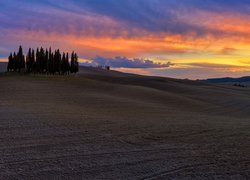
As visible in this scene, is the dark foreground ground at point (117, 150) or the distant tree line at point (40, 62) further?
the distant tree line at point (40, 62)

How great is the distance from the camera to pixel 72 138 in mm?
12898

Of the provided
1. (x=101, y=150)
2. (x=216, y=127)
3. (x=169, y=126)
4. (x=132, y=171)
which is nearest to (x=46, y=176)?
(x=132, y=171)

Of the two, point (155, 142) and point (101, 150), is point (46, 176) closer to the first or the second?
point (101, 150)

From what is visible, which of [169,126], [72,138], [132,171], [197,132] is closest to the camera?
[132,171]

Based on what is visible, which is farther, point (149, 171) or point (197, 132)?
point (197, 132)

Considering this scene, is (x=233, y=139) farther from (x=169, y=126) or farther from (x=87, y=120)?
(x=87, y=120)

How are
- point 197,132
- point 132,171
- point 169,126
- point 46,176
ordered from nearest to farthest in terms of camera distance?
point 46,176 < point 132,171 < point 197,132 < point 169,126

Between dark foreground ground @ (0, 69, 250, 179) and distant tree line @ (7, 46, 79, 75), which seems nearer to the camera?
dark foreground ground @ (0, 69, 250, 179)

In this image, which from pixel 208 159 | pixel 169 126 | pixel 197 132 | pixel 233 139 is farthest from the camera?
pixel 169 126

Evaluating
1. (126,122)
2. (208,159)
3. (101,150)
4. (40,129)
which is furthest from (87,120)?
(208,159)

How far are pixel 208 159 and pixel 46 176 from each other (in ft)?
14.0

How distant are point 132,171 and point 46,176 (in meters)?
1.89

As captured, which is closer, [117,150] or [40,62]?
[117,150]

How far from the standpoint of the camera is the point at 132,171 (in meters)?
9.40
